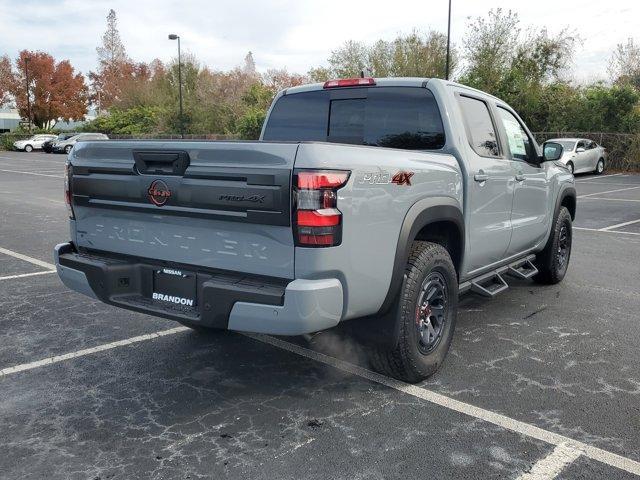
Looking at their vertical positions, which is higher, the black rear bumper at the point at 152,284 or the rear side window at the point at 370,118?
the rear side window at the point at 370,118

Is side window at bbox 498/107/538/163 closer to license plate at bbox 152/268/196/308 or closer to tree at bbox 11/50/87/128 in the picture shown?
license plate at bbox 152/268/196/308

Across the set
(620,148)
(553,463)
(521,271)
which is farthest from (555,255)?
(620,148)

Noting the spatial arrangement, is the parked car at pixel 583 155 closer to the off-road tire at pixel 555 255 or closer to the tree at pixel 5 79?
the off-road tire at pixel 555 255

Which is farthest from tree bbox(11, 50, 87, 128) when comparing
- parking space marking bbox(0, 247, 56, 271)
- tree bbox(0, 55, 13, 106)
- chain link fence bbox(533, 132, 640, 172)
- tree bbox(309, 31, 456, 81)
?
parking space marking bbox(0, 247, 56, 271)

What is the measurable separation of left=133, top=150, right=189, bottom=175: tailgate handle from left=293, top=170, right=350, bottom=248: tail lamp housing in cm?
74

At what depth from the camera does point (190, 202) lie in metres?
3.26

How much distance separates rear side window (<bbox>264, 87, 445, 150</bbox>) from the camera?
4309mm

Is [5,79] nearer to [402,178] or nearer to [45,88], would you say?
[45,88]

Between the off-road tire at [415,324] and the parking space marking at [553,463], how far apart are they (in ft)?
3.10

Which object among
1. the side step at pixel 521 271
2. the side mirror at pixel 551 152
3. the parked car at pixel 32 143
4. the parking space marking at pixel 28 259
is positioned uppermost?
the side mirror at pixel 551 152

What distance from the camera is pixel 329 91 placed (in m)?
4.66

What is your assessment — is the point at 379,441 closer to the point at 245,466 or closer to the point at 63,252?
the point at 245,466

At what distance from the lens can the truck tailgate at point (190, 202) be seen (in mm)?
3002

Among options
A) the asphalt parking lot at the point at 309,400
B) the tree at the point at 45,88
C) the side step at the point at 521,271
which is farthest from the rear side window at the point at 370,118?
the tree at the point at 45,88
